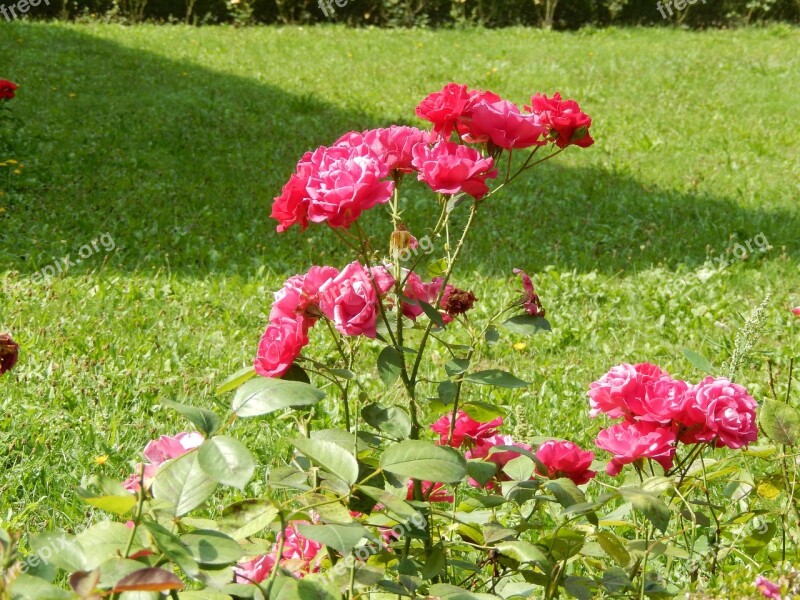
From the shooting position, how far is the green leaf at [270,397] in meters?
1.17

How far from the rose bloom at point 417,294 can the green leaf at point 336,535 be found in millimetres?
448

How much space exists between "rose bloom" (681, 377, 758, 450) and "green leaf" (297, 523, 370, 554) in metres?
0.60

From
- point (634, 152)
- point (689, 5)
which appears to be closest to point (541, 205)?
point (634, 152)

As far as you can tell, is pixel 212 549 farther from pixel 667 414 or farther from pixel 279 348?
pixel 667 414

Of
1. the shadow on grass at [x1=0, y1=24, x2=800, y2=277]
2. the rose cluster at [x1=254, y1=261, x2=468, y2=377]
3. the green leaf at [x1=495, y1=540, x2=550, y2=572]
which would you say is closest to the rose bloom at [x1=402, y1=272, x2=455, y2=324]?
the rose cluster at [x1=254, y1=261, x2=468, y2=377]

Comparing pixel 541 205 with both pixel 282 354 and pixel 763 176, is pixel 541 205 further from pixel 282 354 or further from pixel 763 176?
pixel 282 354

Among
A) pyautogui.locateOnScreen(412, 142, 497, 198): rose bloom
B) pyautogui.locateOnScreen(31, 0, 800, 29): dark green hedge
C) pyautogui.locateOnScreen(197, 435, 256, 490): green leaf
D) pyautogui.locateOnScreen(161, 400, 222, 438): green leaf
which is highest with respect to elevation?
pyautogui.locateOnScreen(31, 0, 800, 29): dark green hedge

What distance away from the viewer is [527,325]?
1.49 m

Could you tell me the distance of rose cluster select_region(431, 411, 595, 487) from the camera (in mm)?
1605

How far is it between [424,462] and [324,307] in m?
0.31

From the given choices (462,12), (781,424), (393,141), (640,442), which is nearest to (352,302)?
(393,141)

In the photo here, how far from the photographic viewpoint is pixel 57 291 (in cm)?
409

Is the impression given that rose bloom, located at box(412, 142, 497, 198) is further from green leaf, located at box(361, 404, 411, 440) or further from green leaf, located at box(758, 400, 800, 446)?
green leaf, located at box(758, 400, 800, 446)

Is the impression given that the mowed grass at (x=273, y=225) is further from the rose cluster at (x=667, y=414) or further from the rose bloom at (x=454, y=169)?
the rose bloom at (x=454, y=169)
